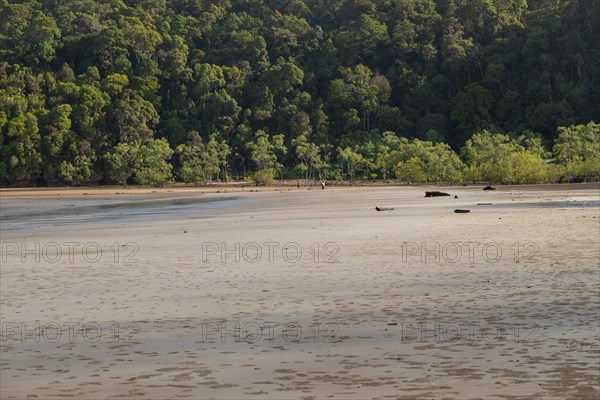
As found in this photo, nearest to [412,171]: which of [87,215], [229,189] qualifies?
[229,189]

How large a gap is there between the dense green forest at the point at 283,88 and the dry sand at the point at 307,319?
7029 cm

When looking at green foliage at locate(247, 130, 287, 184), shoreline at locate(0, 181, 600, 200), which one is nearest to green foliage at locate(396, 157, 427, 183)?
shoreline at locate(0, 181, 600, 200)

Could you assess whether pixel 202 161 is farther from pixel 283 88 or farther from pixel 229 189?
pixel 283 88

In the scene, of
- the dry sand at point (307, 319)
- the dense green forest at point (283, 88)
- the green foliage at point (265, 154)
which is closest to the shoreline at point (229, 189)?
the green foliage at point (265, 154)

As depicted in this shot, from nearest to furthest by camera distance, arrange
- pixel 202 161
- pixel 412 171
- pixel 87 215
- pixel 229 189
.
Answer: pixel 87 215
pixel 229 189
pixel 412 171
pixel 202 161

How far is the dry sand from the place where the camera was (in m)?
6.27

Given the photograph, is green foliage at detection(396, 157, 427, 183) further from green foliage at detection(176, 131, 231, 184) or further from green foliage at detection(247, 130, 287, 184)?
green foliage at detection(176, 131, 231, 184)

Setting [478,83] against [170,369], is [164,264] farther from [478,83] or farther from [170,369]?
[478,83]

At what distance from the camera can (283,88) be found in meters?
A: 123

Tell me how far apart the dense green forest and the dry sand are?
70.3 m

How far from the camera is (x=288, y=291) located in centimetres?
1150

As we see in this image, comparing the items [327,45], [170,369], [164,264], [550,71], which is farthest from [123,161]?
[170,369]

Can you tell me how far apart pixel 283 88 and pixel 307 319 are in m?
116

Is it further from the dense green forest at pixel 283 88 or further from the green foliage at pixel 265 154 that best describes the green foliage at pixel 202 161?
the green foliage at pixel 265 154
